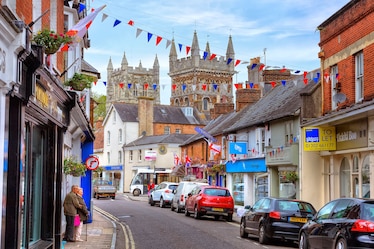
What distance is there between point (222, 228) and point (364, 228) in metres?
13.2

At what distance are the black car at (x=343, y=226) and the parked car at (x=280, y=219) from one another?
343 cm

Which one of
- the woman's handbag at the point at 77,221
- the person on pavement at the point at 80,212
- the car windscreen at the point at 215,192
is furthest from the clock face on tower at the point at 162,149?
the woman's handbag at the point at 77,221

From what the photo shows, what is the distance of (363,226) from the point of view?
1214 centimetres

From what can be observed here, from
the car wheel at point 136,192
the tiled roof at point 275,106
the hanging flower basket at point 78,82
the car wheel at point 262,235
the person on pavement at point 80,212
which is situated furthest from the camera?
the car wheel at point 136,192

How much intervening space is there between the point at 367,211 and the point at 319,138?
14.0 meters

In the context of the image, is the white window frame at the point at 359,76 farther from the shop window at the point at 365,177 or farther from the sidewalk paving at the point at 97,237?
the sidewalk paving at the point at 97,237

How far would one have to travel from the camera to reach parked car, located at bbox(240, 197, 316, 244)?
60.6 feet

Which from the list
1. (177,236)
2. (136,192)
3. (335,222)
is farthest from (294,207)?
(136,192)

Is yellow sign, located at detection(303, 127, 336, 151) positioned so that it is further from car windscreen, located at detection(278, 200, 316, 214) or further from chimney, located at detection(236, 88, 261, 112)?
chimney, located at detection(236, 88, 261, 112)

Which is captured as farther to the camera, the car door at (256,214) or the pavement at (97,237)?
the car door at (256,214)

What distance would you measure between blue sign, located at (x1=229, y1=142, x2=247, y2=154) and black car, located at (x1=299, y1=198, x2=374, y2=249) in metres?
23.0

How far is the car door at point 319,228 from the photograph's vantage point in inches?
548

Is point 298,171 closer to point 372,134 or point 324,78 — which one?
point 324,78

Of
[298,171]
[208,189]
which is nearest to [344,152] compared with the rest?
[298,171]
